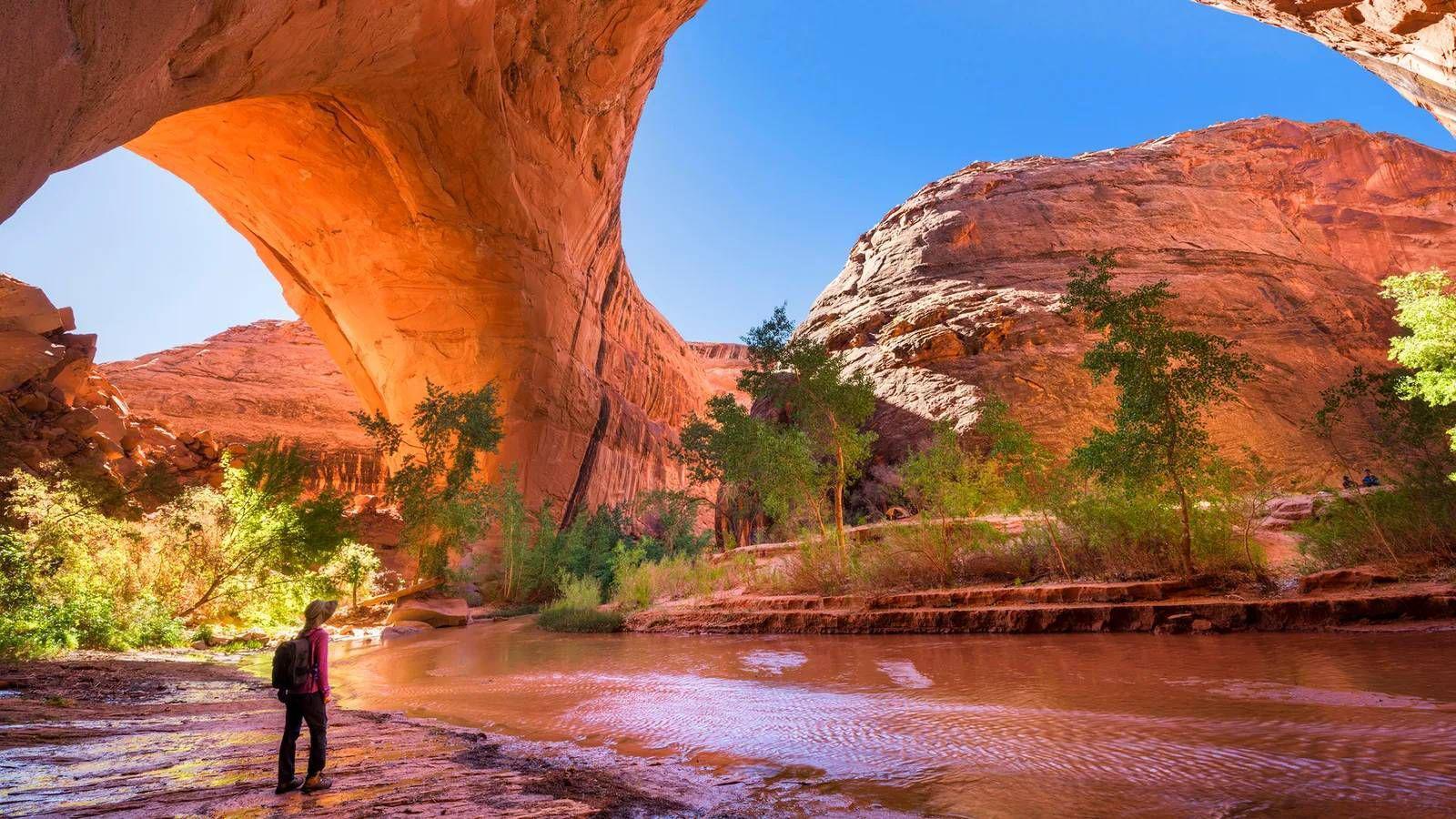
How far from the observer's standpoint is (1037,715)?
410 centimetres

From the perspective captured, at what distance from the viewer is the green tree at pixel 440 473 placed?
18547 mm

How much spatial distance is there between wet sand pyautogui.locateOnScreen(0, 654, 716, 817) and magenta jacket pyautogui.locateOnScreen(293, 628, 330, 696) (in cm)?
41

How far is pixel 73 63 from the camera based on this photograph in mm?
4102

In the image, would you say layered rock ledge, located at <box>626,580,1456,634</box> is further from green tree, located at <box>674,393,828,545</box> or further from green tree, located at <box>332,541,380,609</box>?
green tree, located at <box>332,541,380,609</box>

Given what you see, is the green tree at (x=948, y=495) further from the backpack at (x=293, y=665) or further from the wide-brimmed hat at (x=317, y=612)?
the backpack at (x=293, y=665)

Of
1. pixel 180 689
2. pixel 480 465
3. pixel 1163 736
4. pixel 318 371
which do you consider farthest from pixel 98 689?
pixel 318 371

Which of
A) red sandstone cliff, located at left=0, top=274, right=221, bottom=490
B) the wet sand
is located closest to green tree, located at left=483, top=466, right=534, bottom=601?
red sandstone cliff, located at left=0, top=274, right=221, bottom=490

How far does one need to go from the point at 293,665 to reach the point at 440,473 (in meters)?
18.2

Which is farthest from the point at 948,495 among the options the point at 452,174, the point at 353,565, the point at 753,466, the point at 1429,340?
the point at 452,174

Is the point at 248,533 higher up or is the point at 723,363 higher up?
the point at 723,363

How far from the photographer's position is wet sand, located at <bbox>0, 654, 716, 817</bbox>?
2541 mm

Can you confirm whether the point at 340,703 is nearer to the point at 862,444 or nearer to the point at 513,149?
the point at 862,444

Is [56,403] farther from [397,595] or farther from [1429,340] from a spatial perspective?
[1429,340]

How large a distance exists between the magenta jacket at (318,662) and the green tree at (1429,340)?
1323 centimetres
